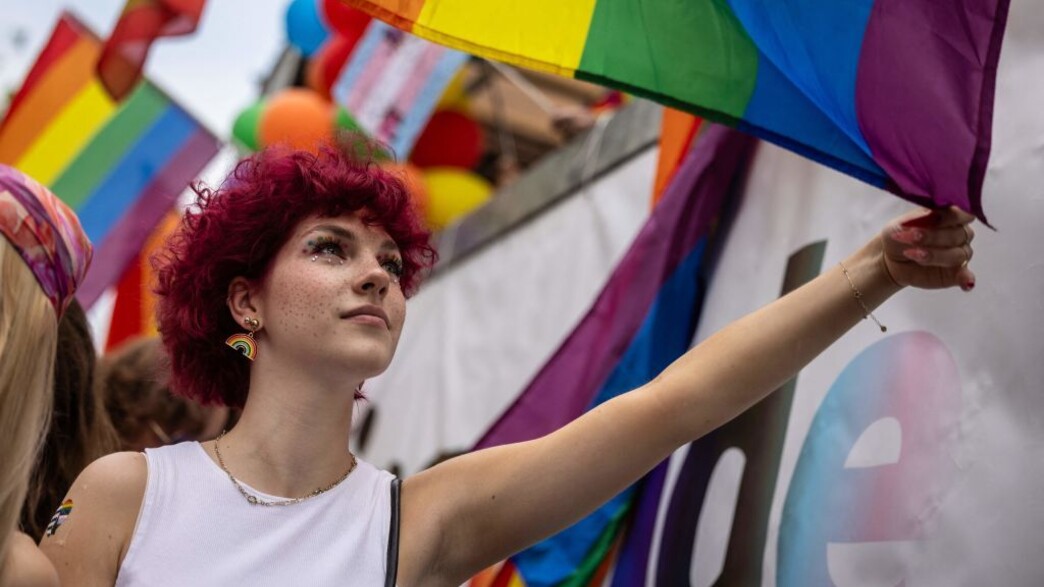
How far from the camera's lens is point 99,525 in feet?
5.59

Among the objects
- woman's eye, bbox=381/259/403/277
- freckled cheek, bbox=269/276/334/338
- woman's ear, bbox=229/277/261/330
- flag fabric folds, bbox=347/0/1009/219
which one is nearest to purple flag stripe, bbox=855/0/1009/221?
flag fabric folds, bbox=347/0/1009/219

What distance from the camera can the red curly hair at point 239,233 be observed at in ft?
6.57

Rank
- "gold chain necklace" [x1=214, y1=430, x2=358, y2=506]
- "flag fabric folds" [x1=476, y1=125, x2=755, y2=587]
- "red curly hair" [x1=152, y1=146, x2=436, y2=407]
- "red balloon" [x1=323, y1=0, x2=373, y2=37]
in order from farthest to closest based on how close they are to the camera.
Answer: "red balloon" [x1=323, y1=0, x2=373, y2=37]
"flag fabric folds" [x1=476, y1=125, x2=755, y2=587]
"red curly hair" [x1=152, y1=146, x2=436, y2=407]
"gold chain necklace" [x1=214, y1=430, x2=358, y2=506]

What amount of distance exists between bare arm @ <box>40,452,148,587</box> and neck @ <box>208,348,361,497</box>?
6.3 inches

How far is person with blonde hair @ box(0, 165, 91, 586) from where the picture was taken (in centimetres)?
134

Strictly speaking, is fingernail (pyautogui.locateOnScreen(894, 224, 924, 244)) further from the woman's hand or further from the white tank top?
Answer: the white tank top

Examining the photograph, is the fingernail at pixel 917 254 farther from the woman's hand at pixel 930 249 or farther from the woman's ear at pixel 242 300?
the woman's ear at pixel 242 300

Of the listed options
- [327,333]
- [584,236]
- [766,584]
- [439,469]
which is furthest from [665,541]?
[584,236]

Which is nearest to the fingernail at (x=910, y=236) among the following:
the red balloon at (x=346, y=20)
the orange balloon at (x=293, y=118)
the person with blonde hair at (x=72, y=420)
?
the person with blonde hair at (x=72, y=420)

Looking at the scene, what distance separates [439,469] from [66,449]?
0.91 metres

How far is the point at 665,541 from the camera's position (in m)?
2.78

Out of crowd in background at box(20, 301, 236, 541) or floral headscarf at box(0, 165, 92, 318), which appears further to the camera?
crowd in background at box(20, 301, 236, 541)

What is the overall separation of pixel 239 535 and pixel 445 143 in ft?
14.5

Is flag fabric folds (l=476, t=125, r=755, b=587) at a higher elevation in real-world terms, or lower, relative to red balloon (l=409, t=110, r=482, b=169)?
lower
